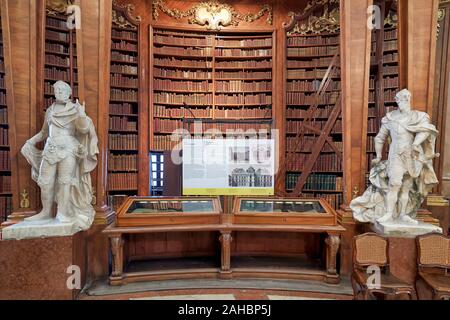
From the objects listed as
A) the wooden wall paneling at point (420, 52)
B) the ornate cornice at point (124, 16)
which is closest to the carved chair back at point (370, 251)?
the wooden wall paneling at point (420, 52)

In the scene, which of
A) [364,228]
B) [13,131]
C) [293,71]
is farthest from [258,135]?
[13,131]

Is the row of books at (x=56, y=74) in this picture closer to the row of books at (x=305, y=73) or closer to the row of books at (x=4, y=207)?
the row of books at (x=4, y=207)

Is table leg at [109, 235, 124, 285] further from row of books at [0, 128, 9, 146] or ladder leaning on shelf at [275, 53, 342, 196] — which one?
ladder leaning on shelf at [275, 53, 342, 196]

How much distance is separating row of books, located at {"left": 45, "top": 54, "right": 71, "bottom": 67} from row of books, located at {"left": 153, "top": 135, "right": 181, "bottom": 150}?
1.97 metres

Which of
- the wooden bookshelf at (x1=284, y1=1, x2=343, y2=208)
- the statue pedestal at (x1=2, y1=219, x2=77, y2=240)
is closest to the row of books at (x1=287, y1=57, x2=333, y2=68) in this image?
the wooden bookshelf at (x1=284, y1=1, x2=343, y2=208)

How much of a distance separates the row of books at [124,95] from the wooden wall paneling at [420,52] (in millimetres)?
4390

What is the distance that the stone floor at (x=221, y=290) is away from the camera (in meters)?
A: 2.65

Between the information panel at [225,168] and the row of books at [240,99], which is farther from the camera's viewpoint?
the row of books at [240,99]

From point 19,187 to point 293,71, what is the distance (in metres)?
4.82

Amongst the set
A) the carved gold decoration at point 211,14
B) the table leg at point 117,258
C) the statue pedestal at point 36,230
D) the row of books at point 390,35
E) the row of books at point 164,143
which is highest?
the carved gold decoration at point 211,14

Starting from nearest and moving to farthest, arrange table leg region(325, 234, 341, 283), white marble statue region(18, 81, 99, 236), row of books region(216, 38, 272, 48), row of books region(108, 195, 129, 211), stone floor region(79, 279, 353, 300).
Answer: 1. white marble statue region(18, 81, 99, 236)
2. stone floor region(79, 279, 353, 300)
3. table leg region(325, 234, 341, 283)
4. row of books region(108, 195, 129, 211)
5. row of books region(216, 38, 272, 48)

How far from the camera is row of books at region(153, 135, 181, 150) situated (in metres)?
5.36

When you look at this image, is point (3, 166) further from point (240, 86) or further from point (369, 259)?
point (369, 259)

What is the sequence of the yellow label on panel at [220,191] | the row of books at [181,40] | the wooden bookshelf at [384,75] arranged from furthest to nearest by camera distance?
the row of books at [181,40] → the wooden bookshelf at [384,75] → the yellow label on panel at [220,191]
